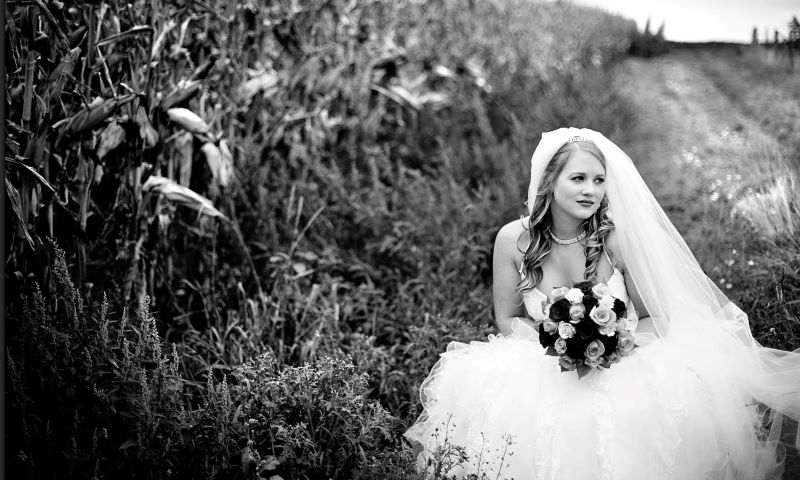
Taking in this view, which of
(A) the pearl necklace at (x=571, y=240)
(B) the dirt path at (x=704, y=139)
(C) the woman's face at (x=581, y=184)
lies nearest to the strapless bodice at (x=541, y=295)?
(A) the pearl necklace at (x=571, y=240)

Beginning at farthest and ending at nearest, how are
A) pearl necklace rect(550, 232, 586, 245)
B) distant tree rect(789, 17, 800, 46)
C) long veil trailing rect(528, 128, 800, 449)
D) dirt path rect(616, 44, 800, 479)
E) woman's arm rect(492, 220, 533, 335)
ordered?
dirt path rect(616, 44, 800, 479) < distant tree rect(789, 17, 800, 46) < woman's arm rect(492, 220, 533, 335) < pearl necklace rect(550, 232, 586, 245) < long veil trailing rect(528, 128, 800, 449)

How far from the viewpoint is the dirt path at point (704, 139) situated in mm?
4500

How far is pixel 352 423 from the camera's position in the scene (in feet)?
9.47

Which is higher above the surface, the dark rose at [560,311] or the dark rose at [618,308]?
the dark rose at [618,308]

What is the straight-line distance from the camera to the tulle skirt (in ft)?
8.29

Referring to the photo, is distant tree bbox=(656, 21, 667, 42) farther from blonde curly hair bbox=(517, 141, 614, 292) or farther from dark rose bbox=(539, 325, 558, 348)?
dark rose bbox=(539, 325, 558, 348)

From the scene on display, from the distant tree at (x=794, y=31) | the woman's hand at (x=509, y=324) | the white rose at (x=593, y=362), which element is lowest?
the woman's hand at (x=509, y=324)

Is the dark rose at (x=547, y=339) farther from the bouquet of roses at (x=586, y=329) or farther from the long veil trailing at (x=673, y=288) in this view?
the long veil trailing at (x=673, y=288)

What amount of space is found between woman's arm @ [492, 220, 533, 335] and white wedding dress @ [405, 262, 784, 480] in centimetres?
38

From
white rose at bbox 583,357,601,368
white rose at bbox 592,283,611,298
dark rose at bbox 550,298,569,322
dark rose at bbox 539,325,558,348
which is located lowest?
white rose at bbox 583,357,601,368

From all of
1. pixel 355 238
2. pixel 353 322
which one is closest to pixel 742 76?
pixel 355 238

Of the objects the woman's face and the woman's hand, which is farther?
the woman's hand

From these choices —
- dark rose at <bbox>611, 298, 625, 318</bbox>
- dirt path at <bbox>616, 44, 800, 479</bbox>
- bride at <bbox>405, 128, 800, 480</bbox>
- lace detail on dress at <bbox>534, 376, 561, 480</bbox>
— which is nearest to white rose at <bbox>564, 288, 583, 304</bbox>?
dark rose at <bbox>611, 298, 625, 318</bbox>

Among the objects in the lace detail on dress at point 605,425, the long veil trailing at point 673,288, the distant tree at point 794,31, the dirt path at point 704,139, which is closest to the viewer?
the lace detail on dress at point 605,425
